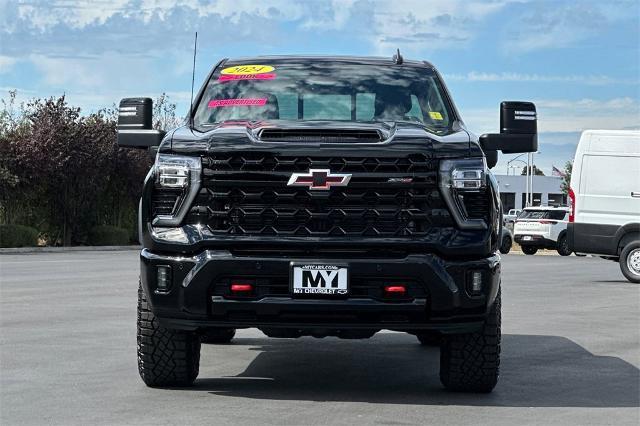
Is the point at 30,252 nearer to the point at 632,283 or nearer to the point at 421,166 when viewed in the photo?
the point at 632,283

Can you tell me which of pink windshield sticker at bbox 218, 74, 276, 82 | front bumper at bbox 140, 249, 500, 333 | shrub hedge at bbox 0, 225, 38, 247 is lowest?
shrub hedge at bbox 0, 225, 38, 247

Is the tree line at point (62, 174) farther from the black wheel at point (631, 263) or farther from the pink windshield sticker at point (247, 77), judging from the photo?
the pink windshield sticker at point (247, 77)

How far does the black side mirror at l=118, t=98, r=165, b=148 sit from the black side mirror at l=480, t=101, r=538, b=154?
229cm

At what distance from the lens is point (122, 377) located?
847cm

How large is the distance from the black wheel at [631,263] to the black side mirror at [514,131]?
47.6 feet

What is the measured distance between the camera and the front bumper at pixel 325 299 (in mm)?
7164

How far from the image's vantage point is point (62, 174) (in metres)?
39.3

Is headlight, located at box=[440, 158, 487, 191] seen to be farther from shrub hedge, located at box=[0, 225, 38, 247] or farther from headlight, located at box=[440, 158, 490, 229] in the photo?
shrub hedge, located at box=[0, 225, 38, 247]

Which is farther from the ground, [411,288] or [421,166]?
[421,166]

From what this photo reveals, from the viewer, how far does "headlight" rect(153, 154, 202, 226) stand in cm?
730

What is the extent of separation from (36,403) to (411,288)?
2362 millimetres

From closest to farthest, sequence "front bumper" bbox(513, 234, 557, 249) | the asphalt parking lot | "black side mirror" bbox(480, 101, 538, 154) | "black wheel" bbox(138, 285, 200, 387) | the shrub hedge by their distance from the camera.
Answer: the asphalt parking lot < "black wheel" bbox(138, 285, 200, 387) < "black side mirror" bbox(480, 101, 538, 154) < the shrub hedge < "front bumper" bbox(513, 234, 557, 249)

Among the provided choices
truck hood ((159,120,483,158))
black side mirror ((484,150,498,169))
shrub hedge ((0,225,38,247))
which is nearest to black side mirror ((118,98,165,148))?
truck hood ((159,120,483,158))

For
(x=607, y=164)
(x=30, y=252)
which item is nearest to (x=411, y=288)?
(x=607, y=164)
